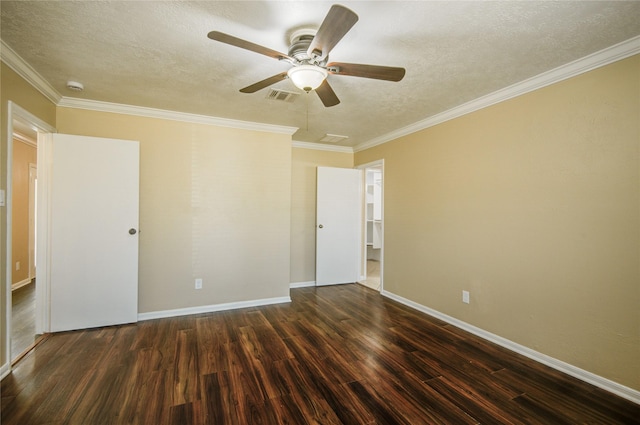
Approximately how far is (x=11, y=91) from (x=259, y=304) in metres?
3.16

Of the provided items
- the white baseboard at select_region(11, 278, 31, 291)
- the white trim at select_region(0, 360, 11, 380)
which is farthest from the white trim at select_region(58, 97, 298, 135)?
the white baseboard at select_region(11, 278, 31, 291)

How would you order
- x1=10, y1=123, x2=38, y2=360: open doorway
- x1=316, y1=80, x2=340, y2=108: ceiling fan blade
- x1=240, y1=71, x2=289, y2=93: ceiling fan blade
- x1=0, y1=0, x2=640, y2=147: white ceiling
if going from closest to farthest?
x1=0, y1=0, x2=640, y2=147: white ceiling → x1=240, y1=71, x2=289, y2=93: ceiling fan blade → x1=316, y1=80, x2=340, y2=108: ceiling fan blade → x1=10, y1=123, x2=38, y2=360: open doorway

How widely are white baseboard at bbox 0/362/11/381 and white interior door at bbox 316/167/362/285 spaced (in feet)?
11.5

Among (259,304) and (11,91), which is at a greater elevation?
(11,91)

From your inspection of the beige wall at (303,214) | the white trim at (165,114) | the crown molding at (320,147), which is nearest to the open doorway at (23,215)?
the white trim at (165,114)

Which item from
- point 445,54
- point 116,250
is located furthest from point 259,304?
point 445,54

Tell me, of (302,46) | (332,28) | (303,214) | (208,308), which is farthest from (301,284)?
(332,28)

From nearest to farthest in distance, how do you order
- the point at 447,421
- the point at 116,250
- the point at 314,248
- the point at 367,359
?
the point at 447,421 → the point at 367,359 → the point at 116,250 → the point at 314,248

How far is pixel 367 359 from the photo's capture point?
241 centimetres

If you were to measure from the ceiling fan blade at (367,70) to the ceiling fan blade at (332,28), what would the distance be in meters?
0.18

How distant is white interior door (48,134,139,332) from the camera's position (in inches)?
113

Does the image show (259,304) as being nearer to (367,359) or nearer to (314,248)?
(314,248)

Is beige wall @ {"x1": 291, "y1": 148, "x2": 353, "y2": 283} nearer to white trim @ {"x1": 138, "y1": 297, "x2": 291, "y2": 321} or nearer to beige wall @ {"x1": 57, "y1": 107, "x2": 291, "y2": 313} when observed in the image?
beige wall @ {"x1": 57, "y1": 107, "x2": 291, "y2": 313}

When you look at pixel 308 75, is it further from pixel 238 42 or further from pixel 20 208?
pixel 20 208
